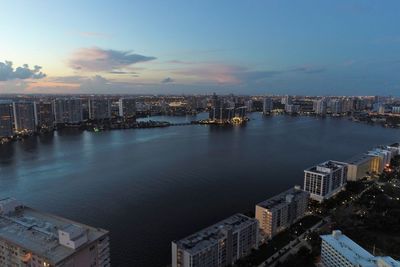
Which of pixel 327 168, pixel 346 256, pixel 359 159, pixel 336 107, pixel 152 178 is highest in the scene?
pixel 336 107

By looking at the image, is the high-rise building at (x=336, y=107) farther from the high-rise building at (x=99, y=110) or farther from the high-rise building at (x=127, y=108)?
the high-rise building at (x=99, y=110)

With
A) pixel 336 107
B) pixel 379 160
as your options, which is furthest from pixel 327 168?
pixel 336 107

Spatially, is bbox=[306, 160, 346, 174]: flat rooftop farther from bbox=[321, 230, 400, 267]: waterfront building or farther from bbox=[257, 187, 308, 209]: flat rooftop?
bbox=[321, 230, 400, 267]: waterfront building

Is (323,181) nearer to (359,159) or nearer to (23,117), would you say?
(359,159)

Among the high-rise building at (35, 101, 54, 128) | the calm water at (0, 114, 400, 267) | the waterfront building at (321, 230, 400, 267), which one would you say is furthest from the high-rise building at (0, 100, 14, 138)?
the waterfront building at (321, 230, 400, 267)

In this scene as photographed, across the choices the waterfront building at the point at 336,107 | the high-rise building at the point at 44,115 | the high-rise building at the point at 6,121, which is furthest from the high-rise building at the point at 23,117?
the waterfront building at the point at 336,107

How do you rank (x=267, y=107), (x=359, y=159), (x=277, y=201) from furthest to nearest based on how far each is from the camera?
(x=267, y=107) < (x=359, y=159) < (x=277, y=201)

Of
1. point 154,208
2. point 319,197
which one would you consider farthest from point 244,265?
point 319,197
